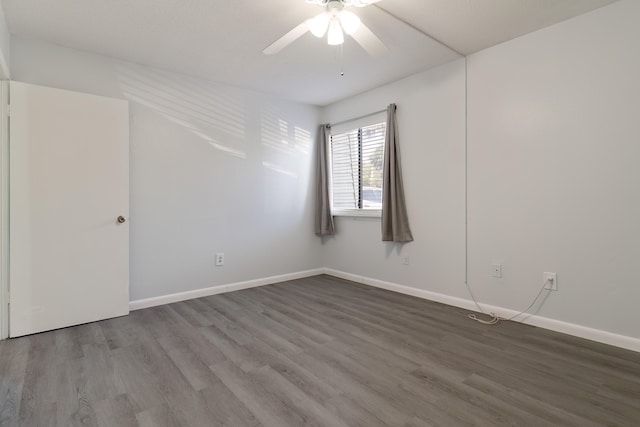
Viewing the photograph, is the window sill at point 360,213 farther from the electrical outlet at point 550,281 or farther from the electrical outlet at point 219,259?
Answer: the electrical outlet at point 550,281

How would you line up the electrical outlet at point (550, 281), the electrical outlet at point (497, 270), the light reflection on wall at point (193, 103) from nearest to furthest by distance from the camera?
the electrical outlet at point (550, 281), the electrical outlet at point (497, 270), the light reflection on wall at point (193, 103)

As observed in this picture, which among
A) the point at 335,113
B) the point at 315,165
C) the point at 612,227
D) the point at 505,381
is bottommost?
the point at 505,381

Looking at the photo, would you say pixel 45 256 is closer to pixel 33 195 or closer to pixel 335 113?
pixel 33 195

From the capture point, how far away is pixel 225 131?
3730mm

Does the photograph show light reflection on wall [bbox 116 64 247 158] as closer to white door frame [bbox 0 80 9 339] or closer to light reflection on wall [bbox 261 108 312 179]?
light reflection on wall [bbox 261 108 312 179]

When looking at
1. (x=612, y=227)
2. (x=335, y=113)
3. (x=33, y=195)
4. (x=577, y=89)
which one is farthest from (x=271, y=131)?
(x=612, y=227)

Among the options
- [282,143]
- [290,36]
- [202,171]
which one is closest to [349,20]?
[290,36]

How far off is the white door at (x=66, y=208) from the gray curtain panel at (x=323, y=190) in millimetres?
2345

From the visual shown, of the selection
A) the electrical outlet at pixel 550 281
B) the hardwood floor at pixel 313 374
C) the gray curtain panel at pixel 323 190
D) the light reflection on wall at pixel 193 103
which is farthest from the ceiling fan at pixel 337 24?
the gray curtain panel at pixel 323 190

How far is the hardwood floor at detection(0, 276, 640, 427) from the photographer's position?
1560 millimetres

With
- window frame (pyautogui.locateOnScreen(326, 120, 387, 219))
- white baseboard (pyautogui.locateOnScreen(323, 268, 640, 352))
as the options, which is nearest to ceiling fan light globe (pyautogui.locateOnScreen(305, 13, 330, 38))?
window frame (pyautogui.locateOnScreen(326, 120, 387, 219))

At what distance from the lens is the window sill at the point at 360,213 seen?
3.96 meters

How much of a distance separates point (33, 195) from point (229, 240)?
5.84 ft

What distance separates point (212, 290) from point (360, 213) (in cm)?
199
